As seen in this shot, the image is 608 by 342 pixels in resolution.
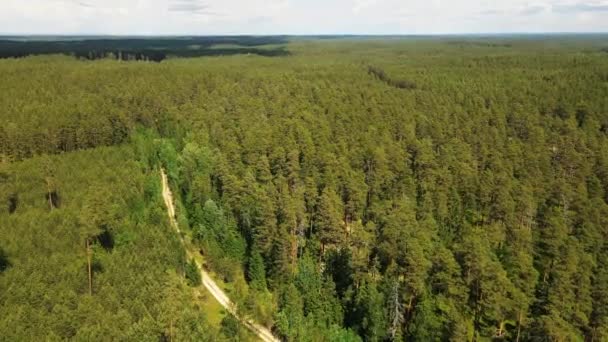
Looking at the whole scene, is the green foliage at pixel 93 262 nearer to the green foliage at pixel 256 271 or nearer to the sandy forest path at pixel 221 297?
the sandy forest path at pixel 221 297

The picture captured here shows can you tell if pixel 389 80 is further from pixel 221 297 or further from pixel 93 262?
Answer: pixel 93 262

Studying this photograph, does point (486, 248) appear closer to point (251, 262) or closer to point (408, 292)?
point (408, 292)


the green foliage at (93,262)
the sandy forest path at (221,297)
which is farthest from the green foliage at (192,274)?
the sandy forest path at (221,297)

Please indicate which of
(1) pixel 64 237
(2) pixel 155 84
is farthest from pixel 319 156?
(2) pixel 155 84

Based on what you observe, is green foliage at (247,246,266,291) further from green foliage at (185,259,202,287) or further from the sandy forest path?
green foliage at (185,259,202,287)

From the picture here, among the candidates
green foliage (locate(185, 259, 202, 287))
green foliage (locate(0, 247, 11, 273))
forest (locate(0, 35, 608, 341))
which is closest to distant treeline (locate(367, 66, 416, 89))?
forest (locate(0, 35, 608, 341))
